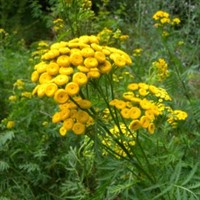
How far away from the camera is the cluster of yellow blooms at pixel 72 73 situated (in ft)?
5.92

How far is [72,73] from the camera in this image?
1.86 metres

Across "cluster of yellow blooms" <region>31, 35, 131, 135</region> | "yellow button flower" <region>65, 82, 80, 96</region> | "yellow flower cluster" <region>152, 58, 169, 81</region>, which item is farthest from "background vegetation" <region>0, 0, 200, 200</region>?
"yellow button flower" <region>65, 82, 80, 96</region>

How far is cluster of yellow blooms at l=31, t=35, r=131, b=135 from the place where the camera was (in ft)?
5.92

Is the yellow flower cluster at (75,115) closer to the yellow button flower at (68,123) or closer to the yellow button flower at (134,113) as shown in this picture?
the yellow button flower at (68,123)

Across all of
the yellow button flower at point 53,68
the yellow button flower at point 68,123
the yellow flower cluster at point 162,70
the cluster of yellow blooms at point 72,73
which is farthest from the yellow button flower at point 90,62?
the yellow flower cluster at point 162,70

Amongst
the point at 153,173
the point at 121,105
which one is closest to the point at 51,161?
the point at 153,173

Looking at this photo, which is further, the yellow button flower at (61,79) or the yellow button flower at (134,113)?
the yellow button flower at (134,113)

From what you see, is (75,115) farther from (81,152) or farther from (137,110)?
(81,152)

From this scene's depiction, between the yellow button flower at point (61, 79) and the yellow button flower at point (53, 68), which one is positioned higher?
the yellow button flower at point (53, 68)

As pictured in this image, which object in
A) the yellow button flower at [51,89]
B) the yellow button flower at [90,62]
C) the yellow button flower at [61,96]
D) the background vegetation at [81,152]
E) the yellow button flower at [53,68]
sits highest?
the yellow button flower at [90,62]

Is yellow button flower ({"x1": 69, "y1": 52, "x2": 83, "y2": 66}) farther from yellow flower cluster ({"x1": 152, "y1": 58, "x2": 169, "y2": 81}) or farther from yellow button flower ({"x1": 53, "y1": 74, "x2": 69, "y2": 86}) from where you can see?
yellow flower cluster ({"x1": 152, "y1": 58, "x2": 169, "y2": 81})

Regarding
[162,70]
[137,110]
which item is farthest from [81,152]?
[137,110]

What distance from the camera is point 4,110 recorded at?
405 cm

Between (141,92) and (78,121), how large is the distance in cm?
34
